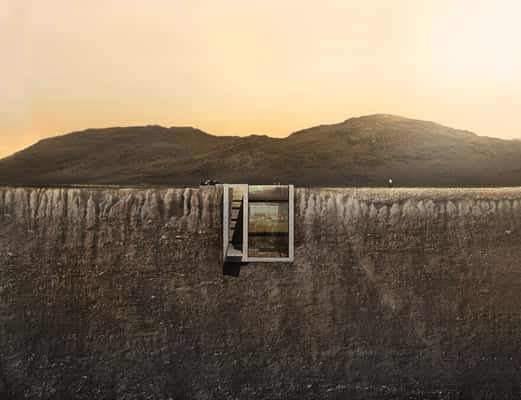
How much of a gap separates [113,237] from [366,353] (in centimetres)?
777

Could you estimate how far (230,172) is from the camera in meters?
21.7

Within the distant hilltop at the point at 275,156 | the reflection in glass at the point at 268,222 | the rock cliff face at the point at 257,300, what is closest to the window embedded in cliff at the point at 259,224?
the reflection in glass at the point at 268,222

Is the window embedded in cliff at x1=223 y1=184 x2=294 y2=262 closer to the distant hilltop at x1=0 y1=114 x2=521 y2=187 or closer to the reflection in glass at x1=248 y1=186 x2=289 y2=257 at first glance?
the reflection in glass at x1=248 y1=186 x2=289 y2=257

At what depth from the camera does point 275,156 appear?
22.5 meters

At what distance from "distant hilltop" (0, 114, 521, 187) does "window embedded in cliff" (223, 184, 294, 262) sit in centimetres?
642

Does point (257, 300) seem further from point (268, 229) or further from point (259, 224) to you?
point (259, 224)

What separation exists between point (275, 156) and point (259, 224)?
8.58m

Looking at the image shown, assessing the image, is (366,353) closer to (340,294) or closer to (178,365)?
(340,294)

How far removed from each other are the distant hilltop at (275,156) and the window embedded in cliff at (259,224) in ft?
21.1

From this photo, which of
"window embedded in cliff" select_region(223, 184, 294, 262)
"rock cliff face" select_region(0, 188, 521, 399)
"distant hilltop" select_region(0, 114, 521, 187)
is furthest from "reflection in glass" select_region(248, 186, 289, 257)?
"distant hilltop" select_region(0, 114, 521, 187)

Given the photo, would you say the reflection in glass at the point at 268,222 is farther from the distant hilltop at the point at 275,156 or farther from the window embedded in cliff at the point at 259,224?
the distant hilltop at the point at 275,156

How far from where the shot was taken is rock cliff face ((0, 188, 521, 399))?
1390cm

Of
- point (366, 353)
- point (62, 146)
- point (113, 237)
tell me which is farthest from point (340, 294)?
point (62, 146)

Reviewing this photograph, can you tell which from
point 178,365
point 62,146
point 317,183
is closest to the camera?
point 178,365
